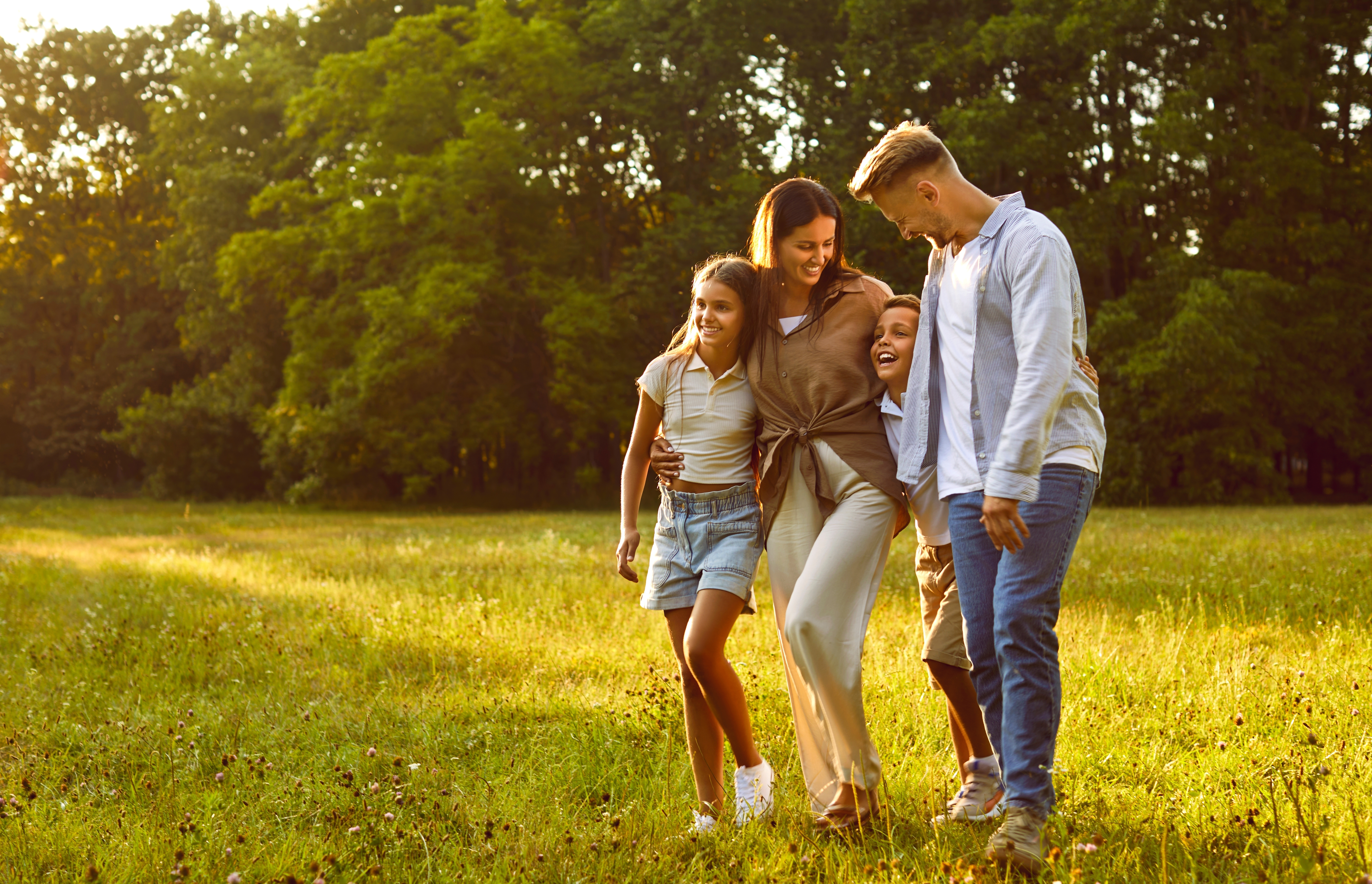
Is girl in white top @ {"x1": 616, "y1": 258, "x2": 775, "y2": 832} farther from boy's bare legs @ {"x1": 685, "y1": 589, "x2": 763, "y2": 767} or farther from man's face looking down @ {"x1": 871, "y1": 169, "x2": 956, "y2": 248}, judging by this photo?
man's face looking down @ {"x1": 871, "y1": 169, "x2": 956, "y2": 248}

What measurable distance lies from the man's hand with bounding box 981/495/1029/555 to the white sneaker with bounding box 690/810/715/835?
150cm

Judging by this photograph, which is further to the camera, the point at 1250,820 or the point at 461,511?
the point at 461,511

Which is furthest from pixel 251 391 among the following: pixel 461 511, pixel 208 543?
pixel 208 543

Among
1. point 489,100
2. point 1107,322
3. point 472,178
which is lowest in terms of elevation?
point 1107,322

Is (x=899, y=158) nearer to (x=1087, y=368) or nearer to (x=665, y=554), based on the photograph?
(x=1087, y=368)

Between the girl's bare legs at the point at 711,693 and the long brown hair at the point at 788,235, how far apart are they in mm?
1078

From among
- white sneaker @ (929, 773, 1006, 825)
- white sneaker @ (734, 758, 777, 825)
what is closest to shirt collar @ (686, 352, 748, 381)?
white sneaker @ (734, 758, 777, 825)

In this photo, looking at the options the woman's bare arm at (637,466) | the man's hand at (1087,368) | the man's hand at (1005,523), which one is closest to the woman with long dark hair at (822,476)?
the woman's bare arm at (637,466)

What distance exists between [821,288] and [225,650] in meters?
5.57

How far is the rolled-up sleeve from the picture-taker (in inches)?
137

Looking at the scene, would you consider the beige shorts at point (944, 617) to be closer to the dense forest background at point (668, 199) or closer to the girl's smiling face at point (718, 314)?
the girl's smiling face at point (718, 314)

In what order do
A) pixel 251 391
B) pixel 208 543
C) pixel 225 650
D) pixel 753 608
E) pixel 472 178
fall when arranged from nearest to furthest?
pixel 753 608
pixel 225 650
pixel 208 543
pixel 472 178
pixel 251 391

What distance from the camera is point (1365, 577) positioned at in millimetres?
9562

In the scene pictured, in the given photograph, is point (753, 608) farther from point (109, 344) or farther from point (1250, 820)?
point (109, 344)
